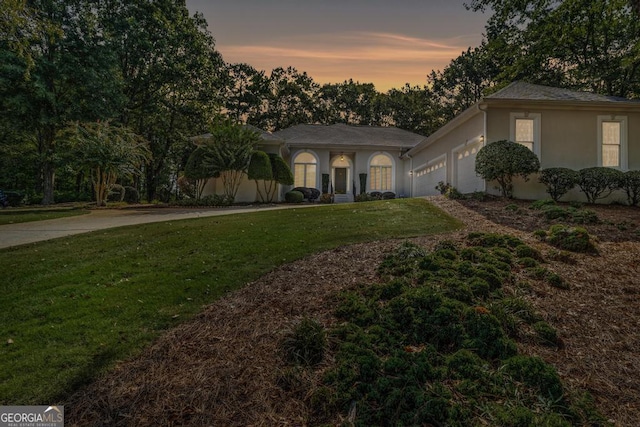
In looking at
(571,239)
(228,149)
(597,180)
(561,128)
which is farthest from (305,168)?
(571,239)

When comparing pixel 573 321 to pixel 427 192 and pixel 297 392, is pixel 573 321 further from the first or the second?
pixel 427 192

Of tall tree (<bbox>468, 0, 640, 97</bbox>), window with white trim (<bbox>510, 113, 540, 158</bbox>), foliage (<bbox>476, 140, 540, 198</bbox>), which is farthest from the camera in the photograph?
window with white trim (<bbox>510, 113, 540, 158</bbox>)

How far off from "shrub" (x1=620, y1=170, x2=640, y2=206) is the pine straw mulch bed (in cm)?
771

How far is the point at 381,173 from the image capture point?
Result: 18953 millimetres

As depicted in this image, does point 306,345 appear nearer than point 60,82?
Yes

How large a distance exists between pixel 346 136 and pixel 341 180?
271 centimetres

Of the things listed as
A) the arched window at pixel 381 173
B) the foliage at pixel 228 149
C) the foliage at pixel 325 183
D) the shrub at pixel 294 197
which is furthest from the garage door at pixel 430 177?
the foliage at pixel 228 149

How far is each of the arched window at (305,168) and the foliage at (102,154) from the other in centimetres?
784

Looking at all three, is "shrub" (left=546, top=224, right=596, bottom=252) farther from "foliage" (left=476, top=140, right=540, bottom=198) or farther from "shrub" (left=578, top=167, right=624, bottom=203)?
"shrub" (left=578, top=167, right=624, bottom=203)

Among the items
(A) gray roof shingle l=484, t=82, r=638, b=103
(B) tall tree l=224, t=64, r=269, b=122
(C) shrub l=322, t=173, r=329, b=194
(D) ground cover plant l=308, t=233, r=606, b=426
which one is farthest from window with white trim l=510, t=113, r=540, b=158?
(B) tall tree l=224, t=64, r=269, b=122

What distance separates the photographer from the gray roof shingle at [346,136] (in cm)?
1811

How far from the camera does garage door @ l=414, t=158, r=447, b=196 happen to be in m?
14.1

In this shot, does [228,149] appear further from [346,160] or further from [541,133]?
[541,133]

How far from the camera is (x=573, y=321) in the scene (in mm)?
2992
